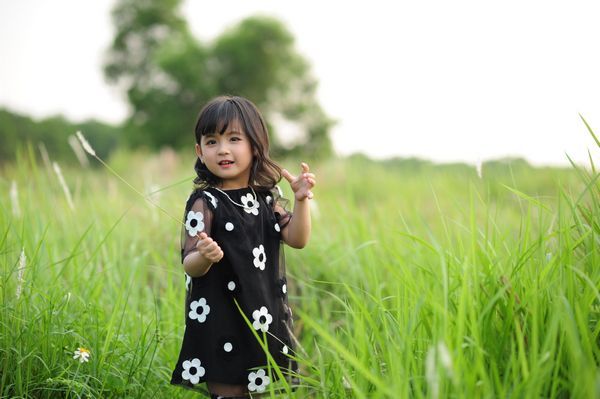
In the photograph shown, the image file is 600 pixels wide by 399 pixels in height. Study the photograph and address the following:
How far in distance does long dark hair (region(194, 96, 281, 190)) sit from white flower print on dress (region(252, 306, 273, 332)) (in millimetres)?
478

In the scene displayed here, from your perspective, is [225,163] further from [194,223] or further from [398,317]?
[398,317]

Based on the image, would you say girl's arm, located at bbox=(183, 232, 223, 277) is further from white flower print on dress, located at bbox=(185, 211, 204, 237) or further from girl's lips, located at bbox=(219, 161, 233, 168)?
girl's lips, located at bbox=(219, 161, 233, 168)

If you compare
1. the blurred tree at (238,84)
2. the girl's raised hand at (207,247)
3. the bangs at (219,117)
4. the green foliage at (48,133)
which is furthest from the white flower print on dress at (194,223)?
the green foliage at (48,133)

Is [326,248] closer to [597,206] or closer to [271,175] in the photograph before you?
[271,175]

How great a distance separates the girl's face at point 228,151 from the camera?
6.70 feet

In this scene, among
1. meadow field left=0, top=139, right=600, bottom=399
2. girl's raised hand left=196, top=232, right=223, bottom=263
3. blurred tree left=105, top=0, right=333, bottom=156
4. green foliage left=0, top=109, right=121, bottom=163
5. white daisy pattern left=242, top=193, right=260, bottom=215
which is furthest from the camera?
green foliage left=0, top=109, right=121, bottom=163

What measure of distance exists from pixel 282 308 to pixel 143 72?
1111 inches

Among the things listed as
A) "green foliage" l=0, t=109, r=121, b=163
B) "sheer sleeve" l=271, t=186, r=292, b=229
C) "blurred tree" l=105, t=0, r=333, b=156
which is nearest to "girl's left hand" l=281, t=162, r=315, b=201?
"sheer sleeve" l=271, t=186, r=292, b=229

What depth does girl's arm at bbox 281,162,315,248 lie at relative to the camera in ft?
6.54

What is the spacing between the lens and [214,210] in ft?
6.61

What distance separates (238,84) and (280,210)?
20437 mm

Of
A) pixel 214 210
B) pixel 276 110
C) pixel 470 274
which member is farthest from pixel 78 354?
pixel 276 110

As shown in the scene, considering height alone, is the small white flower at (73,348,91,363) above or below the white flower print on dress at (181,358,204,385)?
above

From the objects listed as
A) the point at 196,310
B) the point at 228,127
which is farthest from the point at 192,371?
the point at 228,127
